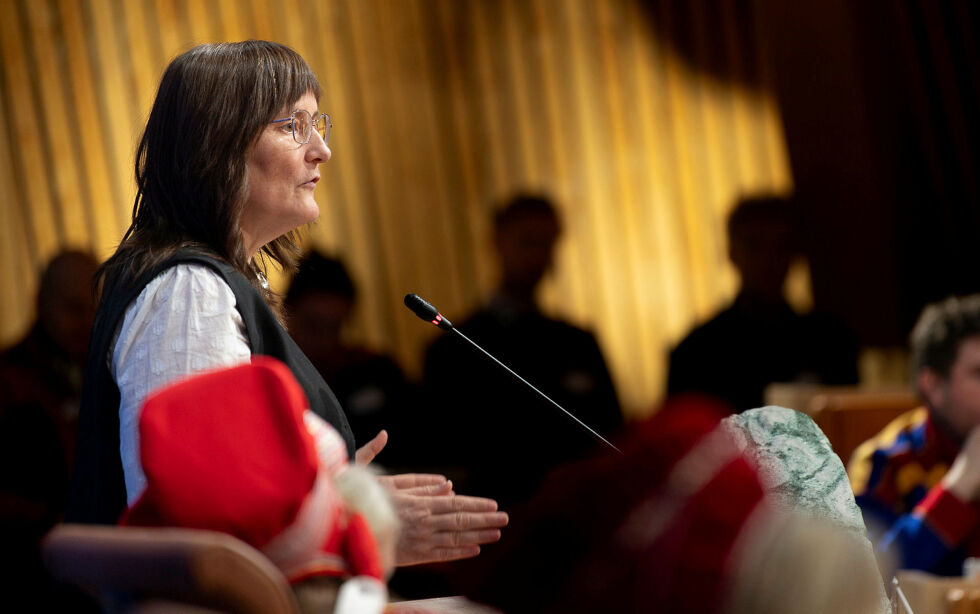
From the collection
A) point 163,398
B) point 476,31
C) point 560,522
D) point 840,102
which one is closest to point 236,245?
point 163,398

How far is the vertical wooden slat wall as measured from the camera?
4.26m

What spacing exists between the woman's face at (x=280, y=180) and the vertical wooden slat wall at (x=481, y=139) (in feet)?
9.58

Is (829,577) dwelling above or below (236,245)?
below

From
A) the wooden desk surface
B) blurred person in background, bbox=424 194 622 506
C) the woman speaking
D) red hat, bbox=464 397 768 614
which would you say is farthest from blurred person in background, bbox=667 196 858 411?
red hat, bbox=464 397 768 614

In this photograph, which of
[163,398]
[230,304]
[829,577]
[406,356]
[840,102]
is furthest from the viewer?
[406,356]

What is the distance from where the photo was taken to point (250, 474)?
34.1 inches

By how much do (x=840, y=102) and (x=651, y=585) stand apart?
344 cm

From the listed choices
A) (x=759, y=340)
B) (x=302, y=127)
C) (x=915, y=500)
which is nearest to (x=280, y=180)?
(x=302, y=127)

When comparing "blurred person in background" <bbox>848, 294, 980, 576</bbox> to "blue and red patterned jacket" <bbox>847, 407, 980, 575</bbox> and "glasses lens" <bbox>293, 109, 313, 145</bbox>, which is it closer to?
"blue and red patterned jacket" <bbox>847, 407, 980, 575</bbox>

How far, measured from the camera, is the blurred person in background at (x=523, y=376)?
10.5 feet

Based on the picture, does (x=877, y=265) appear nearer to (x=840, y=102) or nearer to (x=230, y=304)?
(x=840, y=102)

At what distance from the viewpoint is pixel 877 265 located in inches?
157

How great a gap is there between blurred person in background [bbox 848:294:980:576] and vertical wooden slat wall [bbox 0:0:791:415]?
1.77 m

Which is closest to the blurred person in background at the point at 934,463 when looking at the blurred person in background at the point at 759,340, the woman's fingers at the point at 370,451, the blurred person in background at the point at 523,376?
the blurred person in background at the point at 759,340
